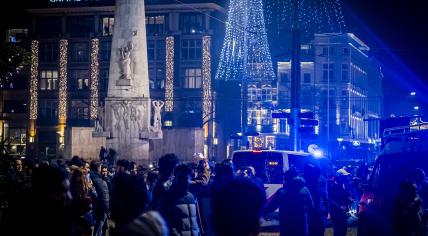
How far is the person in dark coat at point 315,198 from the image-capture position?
12.2 metres

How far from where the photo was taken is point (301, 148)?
30.4 metres

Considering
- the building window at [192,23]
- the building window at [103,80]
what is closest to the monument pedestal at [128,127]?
the building window at [192,23]

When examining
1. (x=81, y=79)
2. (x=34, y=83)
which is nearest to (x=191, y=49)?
(x=81, y=79)

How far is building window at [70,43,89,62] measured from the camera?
85.1 meters

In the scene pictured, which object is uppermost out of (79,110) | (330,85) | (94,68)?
(94,68)

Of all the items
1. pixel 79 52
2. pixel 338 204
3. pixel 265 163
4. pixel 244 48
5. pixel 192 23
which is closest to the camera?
pixel 338 204

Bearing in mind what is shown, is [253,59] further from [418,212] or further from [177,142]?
[418,212]

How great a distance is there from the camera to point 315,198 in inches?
508

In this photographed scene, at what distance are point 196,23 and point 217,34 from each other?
255 cm

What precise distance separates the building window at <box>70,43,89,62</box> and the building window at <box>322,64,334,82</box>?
90.0 ft

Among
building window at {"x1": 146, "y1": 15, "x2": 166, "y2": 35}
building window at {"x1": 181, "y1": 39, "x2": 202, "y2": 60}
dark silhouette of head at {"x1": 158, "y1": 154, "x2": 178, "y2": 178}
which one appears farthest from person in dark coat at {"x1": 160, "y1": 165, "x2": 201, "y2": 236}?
building window at {"x1": 146, "y1": 15, "x2": 166, "y2": 35}

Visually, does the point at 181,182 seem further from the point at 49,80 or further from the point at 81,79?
the point at 49,80

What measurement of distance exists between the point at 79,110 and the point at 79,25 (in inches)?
364

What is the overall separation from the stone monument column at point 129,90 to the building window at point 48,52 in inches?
1901
